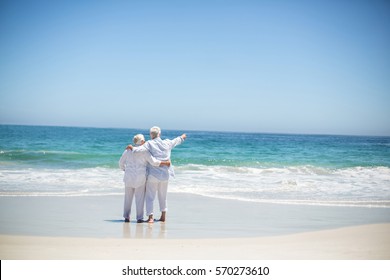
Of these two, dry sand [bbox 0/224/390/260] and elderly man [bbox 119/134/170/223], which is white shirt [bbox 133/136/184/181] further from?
dry sand [bbox 0/224/390/260]

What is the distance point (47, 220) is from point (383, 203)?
22.6ft

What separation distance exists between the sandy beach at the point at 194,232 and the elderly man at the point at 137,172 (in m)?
0.32

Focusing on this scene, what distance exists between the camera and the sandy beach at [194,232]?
17.5ft

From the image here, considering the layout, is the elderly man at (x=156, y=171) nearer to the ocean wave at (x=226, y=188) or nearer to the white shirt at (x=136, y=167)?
the white shirt at (x=136, y=167)

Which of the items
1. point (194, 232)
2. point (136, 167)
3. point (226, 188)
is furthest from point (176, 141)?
point (226, 188)

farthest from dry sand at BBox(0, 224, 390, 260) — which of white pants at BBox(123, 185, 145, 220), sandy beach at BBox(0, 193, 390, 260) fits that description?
white pants at BBox(123, 185, 145, 220)

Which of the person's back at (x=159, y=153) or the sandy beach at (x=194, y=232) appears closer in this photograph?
the sandy beach at (x=194, y=232)

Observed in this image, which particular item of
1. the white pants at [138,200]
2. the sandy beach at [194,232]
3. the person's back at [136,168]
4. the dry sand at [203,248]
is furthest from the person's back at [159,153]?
the dry sand at [203,248]

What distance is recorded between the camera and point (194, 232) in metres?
6.59

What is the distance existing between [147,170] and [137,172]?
0.60 ft

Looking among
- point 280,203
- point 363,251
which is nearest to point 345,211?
point 280,203

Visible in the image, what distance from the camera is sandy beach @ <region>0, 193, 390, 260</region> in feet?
17.5

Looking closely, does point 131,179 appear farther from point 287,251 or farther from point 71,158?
point 71,158

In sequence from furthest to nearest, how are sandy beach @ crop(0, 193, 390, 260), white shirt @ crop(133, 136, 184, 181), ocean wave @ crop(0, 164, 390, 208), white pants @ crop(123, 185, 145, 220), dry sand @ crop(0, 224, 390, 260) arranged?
ocean wave @ crop(0, 164, 390, 208) → white pants @ crop(123, 185, 145, 220) → white shirt @ crop(133, 136, 184, 181) → sandy beach @ crop(0, 193, 390, 260) → dry sand @ crop(0, 224, 390, 260)
